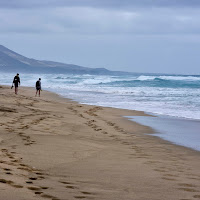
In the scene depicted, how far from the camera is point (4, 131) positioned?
845 centimetres

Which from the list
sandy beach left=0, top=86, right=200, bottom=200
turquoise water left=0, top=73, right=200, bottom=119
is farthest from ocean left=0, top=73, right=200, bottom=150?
sandy beach left=0, top=86, right=200, bottom=200

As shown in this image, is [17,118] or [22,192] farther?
[17,118]

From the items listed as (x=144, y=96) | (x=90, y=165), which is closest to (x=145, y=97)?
(x=144, y=96)

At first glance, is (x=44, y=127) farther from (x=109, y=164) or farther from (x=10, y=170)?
(x=10, y=170)

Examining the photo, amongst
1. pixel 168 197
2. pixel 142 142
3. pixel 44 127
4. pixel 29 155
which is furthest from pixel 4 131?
pixel 168 197

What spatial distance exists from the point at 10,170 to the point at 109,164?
5.60ft

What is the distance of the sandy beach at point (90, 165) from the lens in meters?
4.11

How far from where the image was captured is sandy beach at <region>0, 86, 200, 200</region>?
13.5ft

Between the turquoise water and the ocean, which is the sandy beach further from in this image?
the turquoise water

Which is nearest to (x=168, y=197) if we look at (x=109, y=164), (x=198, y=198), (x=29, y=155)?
(x=198, y=198)

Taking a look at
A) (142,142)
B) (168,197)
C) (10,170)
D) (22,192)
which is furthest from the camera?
(142,142)

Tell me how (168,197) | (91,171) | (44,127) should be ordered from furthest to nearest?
(44,127) → (91,171) → (168,197)

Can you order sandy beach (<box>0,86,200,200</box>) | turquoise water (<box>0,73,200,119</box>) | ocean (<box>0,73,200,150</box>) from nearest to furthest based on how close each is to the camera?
sandy beach (<box>0,86,200,200</box>) → ocean (<box>0,73,200,150</box>) → turquoise water (<box>0,73,200,119</box>)

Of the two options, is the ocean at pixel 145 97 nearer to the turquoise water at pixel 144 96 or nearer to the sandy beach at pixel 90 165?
the turquoise water at pixel 144 96
